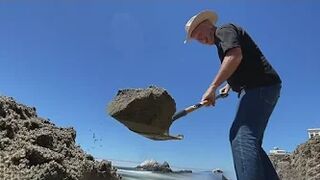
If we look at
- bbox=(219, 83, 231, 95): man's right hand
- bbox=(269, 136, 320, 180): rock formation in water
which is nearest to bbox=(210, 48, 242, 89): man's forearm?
bbox=(219, 83, 231, 95): man's right hand

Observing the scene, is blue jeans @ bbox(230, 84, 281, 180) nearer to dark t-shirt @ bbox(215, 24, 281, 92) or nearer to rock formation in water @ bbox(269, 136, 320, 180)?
dark t-shirt @ bbox(215, 24, 281, 92)

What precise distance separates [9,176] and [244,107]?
1949 mm

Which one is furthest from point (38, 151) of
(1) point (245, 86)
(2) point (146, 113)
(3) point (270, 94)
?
(3) point (270, 94)

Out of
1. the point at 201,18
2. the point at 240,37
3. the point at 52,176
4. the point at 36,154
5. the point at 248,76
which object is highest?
the point at 201,18

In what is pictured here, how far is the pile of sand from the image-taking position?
3.39 m

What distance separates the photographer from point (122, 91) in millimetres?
5023

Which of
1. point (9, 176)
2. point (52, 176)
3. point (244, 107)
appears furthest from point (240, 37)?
point (9, 176)

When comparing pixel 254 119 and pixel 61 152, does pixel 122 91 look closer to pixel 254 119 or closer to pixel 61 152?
pixel 61 152

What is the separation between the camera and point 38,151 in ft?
11.6

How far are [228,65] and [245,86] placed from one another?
1.06ft

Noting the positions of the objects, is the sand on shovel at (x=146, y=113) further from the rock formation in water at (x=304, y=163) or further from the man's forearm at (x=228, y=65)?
the rock formation in water at (x=304, y=163)

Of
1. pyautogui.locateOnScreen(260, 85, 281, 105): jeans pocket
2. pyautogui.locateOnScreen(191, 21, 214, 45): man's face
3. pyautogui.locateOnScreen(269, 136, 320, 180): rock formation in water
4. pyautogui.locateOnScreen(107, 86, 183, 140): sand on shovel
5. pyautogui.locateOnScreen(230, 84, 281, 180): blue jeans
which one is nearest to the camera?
pyautogui.locateOnScreen(230, 84, 281, 180): blue jeans

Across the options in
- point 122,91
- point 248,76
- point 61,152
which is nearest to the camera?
point 248,76

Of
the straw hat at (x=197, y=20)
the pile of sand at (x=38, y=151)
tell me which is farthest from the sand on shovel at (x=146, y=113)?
the straw hat at (x=197, y=20)
